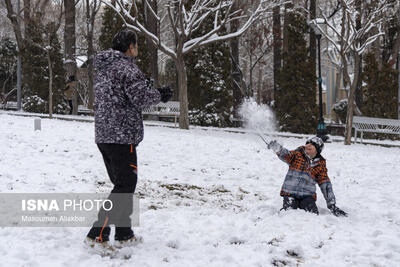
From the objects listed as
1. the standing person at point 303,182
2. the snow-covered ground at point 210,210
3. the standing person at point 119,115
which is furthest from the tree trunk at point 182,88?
the standing person at point 119,115

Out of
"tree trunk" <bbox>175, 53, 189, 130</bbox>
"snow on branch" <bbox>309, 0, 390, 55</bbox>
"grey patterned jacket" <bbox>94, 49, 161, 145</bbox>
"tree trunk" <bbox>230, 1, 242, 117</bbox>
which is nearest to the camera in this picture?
"grey patterned jacket" <bbox>94, 49, 161, 145</bbox>

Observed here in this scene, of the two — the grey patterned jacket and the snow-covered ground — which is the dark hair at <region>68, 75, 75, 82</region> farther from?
the grey patterned jacket

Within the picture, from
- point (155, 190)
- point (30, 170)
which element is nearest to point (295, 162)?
point (155, 190)

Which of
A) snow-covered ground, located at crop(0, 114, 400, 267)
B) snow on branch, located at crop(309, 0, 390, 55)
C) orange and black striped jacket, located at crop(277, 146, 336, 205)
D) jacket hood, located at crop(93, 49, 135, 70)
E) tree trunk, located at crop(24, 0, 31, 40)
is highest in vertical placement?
tree trunk, located at crop(24, 0, 31, 40)

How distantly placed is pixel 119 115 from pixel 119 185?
60 centimetres

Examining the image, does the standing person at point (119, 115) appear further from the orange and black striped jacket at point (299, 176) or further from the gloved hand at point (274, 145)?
the orange and black striped jacket at point (299, 176)

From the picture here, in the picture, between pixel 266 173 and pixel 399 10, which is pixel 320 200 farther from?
pixel 399 10

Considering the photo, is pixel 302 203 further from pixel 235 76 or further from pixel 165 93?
pixel 235 76

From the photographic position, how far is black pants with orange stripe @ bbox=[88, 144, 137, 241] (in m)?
3.58

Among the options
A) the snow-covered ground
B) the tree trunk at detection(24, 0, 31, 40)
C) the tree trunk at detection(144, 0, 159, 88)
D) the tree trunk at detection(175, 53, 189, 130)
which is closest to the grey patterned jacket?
the snow-covered ground

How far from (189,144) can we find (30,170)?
A: 520 centimetres

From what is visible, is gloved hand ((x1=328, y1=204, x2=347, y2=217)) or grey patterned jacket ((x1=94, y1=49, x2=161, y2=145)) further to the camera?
gloved hand ((x1=328, y1=204, x2=347, y2=217))

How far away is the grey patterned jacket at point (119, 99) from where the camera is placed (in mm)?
3541

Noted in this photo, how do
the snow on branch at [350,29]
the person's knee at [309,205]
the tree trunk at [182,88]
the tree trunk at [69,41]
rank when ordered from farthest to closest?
the tree trunk at [69,41], the tree trunk at [182,88], the snow on branch at [350,29], the person's knee at [309,205]
